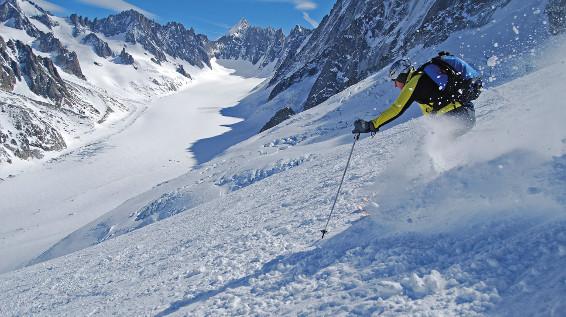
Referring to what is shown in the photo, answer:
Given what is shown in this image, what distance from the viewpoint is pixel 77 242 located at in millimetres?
26938

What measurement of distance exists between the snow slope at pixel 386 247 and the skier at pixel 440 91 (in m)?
0.61

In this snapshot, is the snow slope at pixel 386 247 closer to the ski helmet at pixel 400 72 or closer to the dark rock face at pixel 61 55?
the ski helmet at pixel 400 72

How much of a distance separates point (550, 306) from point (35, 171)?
2855 inches

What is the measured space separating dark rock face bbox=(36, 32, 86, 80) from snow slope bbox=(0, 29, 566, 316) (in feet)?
508

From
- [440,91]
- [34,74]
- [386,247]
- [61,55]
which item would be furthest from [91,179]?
[61,55]

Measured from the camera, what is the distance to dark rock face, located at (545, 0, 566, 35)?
2794cm

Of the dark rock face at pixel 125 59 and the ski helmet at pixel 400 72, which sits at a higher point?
the dark rock face at pixel 125 59

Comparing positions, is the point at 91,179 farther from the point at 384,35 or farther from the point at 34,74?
the point at 34,74

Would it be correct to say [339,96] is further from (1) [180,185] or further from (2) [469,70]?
(2) [469,70]

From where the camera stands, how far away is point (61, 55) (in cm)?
15550

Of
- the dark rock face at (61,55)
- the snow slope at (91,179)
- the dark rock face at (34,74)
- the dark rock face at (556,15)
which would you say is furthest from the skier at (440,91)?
the dark rock face at (61,55)

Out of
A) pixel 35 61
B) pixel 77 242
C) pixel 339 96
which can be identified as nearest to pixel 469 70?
pixel 77 242

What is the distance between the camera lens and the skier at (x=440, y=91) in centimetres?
888

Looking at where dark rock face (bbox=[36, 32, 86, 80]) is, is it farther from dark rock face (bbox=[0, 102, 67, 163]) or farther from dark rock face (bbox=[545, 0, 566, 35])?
dark rock face (bbox=[545, 0, 566, 35])
